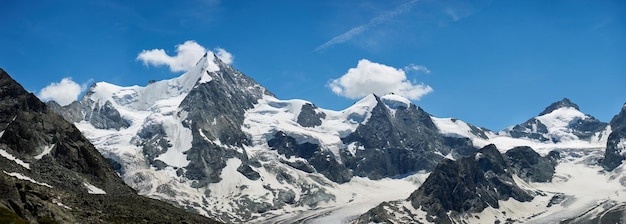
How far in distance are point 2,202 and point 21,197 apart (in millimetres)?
15445

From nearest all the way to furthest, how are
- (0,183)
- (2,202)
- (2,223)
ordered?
(2,223) → (2,202) → (0,183)

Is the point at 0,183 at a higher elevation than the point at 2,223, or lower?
higher

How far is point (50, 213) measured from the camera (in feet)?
650

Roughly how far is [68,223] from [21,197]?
1514 centimetres

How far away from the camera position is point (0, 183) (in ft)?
649

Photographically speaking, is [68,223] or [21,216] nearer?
[21,216]

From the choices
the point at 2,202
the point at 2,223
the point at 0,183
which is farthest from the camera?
the point at 0,183

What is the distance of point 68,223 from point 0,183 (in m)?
21.5

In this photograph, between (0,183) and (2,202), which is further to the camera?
(0,183)

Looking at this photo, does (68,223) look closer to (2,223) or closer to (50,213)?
(50,213)

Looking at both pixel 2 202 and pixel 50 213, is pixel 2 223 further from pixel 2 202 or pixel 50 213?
pixel 50 213

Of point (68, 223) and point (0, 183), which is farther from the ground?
point (0, 183)

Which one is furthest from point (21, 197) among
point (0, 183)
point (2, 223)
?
point (2, 223)

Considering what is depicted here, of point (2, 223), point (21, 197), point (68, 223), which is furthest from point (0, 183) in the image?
point (2, 223)
